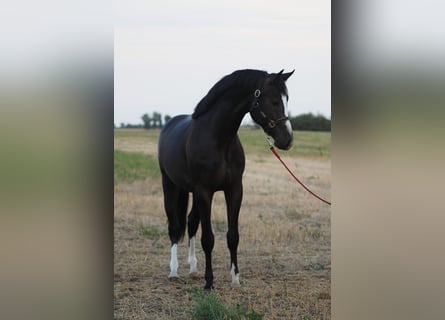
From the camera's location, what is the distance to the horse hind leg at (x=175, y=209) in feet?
16.3

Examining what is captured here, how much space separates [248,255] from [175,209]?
3.39 ft

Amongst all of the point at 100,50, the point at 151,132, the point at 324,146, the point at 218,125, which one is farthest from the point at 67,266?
the point at 324,146

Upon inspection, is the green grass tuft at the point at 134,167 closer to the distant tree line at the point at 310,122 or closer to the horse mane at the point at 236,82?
the distant tree line at the point at 310,122

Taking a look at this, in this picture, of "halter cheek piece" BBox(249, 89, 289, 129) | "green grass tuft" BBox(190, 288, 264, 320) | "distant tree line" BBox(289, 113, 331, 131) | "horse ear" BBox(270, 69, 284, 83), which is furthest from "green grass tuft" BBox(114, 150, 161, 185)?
"green grass tuft" BBox(190, 288, 264, 320)

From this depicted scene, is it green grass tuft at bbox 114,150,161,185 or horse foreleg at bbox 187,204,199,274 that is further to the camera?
green grass tuft at bbox 114,150,161,185

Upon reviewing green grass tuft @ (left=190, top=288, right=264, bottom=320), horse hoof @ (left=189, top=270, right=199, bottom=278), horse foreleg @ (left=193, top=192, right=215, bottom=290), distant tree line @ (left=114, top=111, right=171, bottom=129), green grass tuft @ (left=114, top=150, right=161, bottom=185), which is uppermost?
distant tree line @ (left=114, top=111, right=171, bottom=129)

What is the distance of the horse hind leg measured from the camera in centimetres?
497

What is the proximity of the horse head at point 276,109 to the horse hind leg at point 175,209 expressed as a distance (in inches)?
51.8

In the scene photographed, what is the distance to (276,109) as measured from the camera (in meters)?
4.02

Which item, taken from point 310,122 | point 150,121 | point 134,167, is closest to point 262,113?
point 134,167

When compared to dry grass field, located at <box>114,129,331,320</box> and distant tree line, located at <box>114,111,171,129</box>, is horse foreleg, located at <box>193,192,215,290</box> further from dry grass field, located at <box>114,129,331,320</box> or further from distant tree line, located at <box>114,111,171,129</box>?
distant tree line, located at <box>114,111,171,129</box>

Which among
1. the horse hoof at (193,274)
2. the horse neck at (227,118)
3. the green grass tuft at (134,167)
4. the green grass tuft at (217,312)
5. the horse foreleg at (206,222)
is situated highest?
the horse neck at (227,118)

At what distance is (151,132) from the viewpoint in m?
13.1

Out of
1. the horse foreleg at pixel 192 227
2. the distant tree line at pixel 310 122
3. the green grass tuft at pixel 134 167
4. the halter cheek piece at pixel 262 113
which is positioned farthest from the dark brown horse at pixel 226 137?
the distant tree line at pixel 310 122
